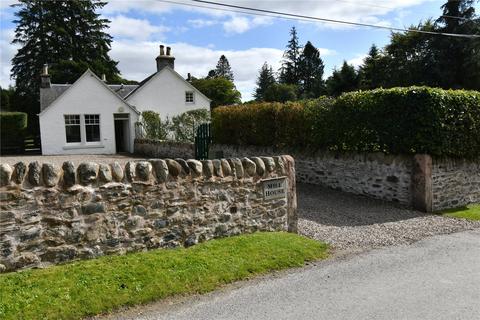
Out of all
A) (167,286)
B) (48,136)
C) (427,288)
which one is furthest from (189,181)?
(48,136)

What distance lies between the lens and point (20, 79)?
4572 centimetres

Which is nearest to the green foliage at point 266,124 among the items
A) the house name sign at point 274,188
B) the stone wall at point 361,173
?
the stone wall at point 361,173

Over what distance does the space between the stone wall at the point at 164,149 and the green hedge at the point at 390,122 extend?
291 inches

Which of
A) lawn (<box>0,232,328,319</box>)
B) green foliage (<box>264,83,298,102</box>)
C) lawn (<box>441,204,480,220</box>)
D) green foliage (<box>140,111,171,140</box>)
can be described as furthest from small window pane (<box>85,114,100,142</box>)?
green foliage (<box>264,83,298,102</box>)

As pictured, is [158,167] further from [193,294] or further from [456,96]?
[456,96]

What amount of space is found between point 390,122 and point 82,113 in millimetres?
23234

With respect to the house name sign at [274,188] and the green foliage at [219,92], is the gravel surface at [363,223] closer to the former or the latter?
the house name sign at [274,188]

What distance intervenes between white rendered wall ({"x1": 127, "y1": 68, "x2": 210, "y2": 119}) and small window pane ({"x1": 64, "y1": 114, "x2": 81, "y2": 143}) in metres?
5.19

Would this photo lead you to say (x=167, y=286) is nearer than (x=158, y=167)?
Yes

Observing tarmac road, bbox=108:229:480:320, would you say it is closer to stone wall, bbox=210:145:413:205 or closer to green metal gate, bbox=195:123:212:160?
stone wall, bbox=210:145:413:205

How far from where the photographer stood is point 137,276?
547 centimetres

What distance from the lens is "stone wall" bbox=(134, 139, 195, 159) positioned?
21.6 m

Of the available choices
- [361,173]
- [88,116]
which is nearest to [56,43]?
[88,116]

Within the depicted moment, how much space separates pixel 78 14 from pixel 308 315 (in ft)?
172
